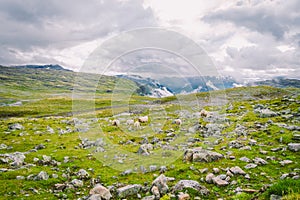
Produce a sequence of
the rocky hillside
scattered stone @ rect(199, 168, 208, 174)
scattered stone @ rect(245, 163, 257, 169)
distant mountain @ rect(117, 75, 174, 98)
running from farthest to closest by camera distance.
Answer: distant mountain @ rect(117, 75, 174, 98)
scattered stone @ rect(245, 163, 257, 169)
scattered stone @ rect(199, 168, 208, 174)
the rocky hillside

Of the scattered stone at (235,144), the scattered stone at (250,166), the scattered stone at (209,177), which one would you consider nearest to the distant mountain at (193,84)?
the scattered stone at (235,144)

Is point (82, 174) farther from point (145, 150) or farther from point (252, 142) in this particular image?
point (252, 142)

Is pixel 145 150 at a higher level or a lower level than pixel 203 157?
lower

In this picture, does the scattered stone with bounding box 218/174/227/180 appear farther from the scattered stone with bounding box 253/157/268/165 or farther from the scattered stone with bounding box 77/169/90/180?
the scattered stone with bounding box 77/169/90/180

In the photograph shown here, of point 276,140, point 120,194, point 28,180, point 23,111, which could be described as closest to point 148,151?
point 120,194

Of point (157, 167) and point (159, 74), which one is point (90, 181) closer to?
point (157, 167)

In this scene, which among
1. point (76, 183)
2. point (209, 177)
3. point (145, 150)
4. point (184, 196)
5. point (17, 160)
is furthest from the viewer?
point (145, 150)

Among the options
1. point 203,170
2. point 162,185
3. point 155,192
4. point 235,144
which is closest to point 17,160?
point 155,192

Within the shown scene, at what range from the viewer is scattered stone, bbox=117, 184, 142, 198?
10858mm

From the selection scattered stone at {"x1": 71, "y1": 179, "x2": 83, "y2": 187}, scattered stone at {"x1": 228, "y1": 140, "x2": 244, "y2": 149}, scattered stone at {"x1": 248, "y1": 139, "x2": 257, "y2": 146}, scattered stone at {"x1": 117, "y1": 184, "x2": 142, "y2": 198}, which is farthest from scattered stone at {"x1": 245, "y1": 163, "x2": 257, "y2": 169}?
scattered stone at {"x1": 71, "y1": 179, "x2": 83, "y2": 187}

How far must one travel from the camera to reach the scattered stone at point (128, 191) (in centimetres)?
1086

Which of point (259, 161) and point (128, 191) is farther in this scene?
point (259, 161)

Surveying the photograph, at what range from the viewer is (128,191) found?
11.0 m

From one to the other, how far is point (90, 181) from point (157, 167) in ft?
13.7
